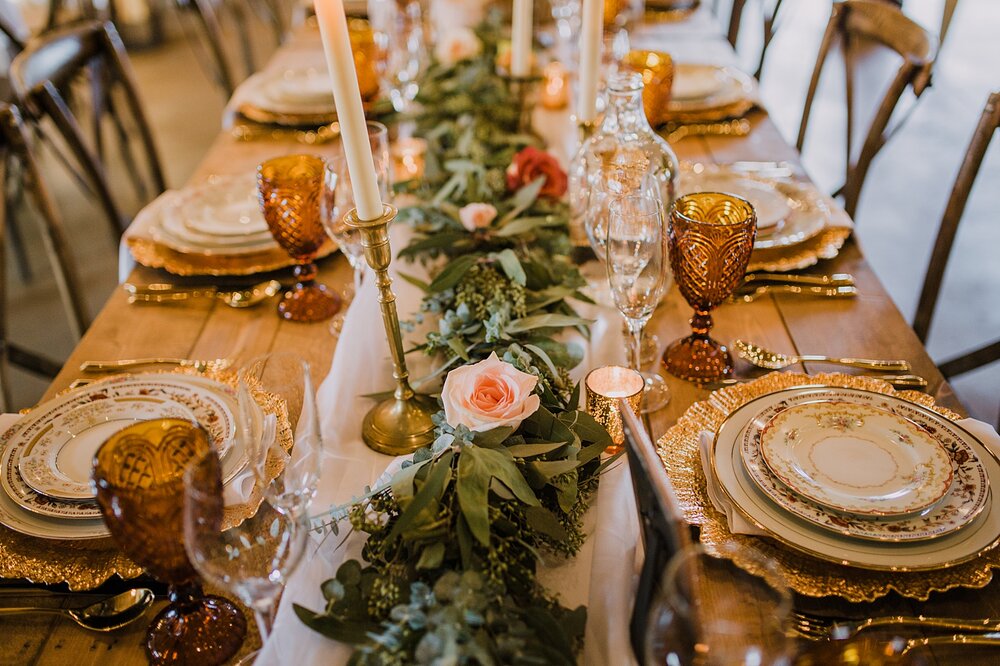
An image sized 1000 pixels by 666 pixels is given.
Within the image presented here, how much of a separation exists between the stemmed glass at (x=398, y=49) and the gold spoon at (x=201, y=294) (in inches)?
27.1

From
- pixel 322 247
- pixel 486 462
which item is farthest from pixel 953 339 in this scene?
pixel 486 462

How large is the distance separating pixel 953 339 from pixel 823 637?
226 centimetres

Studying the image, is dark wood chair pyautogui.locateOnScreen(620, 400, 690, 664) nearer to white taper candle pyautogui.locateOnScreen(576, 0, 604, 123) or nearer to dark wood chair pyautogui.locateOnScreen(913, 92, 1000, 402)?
white taper candle pyautogui.locateOnScreen(576, 0, 604, 123)

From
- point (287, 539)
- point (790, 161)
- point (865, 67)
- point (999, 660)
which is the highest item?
point (287, 539)

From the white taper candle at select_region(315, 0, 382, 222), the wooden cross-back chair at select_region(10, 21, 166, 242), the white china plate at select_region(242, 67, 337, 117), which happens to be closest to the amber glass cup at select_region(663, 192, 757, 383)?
the white taper candle at select_region(315, 0, 382, 222)

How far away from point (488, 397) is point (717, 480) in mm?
242

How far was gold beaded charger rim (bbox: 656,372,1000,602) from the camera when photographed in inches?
26.8

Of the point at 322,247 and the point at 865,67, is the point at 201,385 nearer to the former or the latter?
the point at 322,247

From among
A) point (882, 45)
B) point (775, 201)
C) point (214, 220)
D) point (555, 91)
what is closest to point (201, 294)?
point (214, 220)

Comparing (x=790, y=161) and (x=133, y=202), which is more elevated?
(x=790, y=161)

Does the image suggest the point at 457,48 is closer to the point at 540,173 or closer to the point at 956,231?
the point at 540,173

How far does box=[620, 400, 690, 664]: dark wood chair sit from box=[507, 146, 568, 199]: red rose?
2.33 feet

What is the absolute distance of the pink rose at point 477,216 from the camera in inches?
43.1

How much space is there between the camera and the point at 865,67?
4.54m
